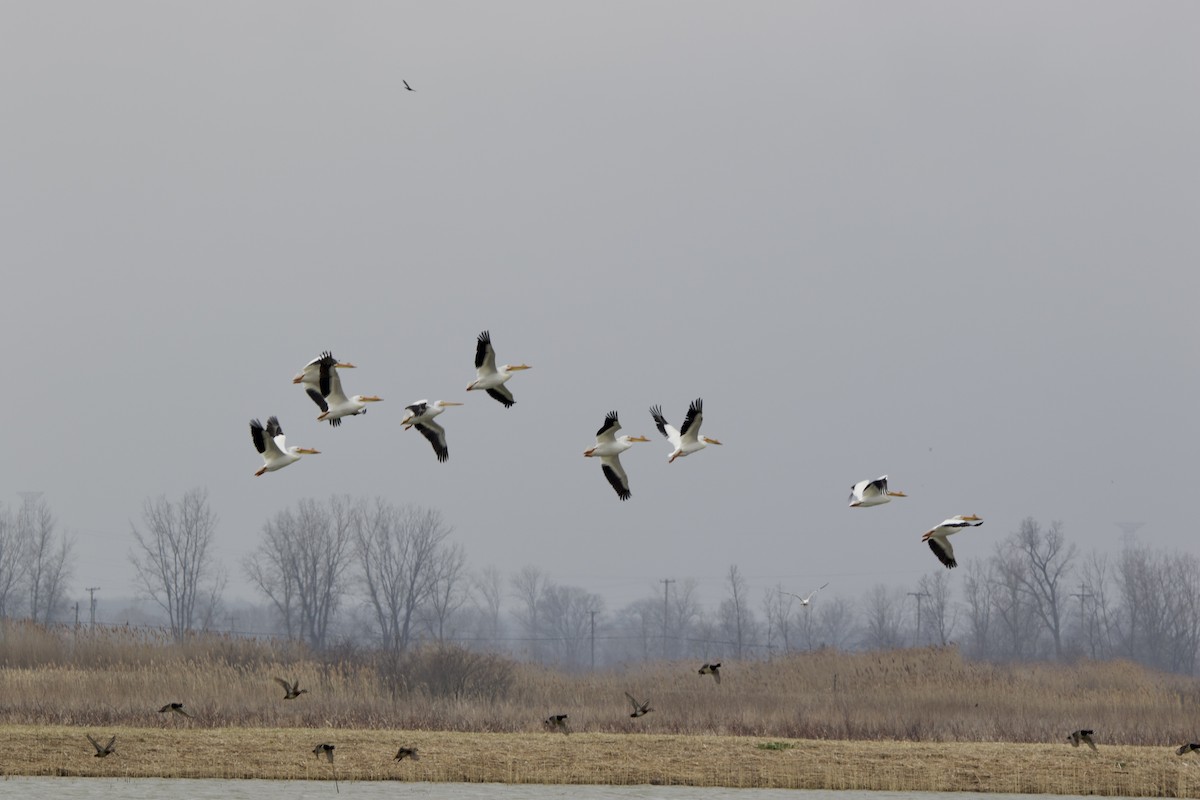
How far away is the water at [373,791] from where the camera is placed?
20406 millimetres

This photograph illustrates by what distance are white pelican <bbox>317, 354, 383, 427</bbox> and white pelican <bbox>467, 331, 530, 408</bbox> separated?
5.50 ft

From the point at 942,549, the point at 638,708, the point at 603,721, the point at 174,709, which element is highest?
the point at 942,549

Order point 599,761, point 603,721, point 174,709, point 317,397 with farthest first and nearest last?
point 603,721 < point 174,709 < point 599,761 < point 317,397

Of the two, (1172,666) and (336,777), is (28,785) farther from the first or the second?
(1172,666)

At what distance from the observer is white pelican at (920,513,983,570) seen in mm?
19484

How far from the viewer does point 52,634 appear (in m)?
35.5

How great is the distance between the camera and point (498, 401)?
21.1 m

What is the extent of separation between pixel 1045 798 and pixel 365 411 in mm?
11578

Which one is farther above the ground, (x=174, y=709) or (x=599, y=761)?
Result: (x=174, y=709)

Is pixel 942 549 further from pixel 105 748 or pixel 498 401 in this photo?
pixel 105 748

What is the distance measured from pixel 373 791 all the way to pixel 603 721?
A: 8110 mm

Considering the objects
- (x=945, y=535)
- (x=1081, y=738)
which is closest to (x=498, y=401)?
(x=945, y=535)

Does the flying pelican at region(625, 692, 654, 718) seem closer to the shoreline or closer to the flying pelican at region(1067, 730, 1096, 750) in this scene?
the shoreline

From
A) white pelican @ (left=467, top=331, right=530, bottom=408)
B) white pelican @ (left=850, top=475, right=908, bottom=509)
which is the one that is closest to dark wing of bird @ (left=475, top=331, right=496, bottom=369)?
white pelican @ (left=467, top=331, right=530, bottom=408)
